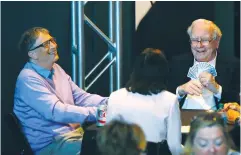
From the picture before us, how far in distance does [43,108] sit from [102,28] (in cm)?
159

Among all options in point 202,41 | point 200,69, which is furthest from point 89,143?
point 202,41

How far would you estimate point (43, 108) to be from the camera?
404cm

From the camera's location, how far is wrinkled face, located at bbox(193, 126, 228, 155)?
306 cm

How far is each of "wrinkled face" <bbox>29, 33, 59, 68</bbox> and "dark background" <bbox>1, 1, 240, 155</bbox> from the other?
872 millimetres

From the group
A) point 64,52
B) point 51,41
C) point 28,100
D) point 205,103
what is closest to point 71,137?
point 28,100

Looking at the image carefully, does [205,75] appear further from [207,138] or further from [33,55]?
[33,55]

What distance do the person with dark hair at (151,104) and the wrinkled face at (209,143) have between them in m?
0.39

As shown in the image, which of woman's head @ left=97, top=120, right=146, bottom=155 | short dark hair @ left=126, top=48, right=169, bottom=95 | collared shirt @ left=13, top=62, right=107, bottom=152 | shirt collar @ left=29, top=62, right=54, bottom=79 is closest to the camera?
woman's head @ left=97, top=120, right=146, bottom=155

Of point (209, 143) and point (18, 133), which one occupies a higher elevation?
point (209, 143)

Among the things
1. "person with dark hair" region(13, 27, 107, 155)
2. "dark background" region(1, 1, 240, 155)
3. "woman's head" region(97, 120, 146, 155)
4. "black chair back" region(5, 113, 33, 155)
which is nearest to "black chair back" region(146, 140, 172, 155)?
"woman's head" region(97, 120, 146, 155)

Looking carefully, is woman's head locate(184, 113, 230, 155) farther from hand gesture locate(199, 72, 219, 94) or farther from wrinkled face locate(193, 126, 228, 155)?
hand gesture locate(199, 72, 219, 94)

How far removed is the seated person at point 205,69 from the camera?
416cm

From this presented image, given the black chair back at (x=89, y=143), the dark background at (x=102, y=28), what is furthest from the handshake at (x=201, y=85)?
the dark background at (x=102, y=28)

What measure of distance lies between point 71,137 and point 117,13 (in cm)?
119
